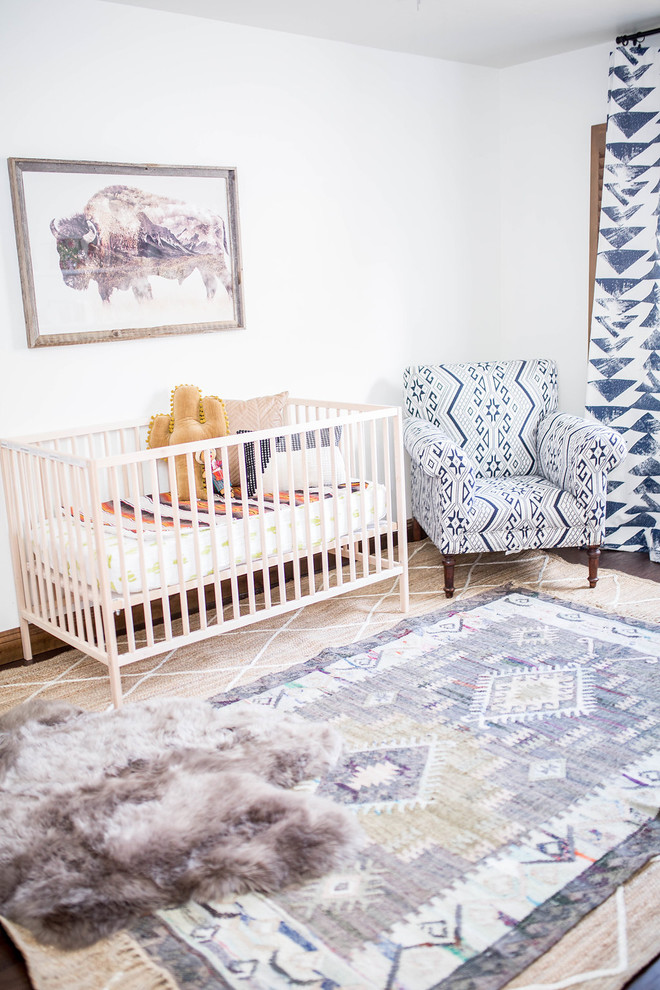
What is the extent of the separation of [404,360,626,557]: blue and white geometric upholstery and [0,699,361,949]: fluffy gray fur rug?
125 centimetres

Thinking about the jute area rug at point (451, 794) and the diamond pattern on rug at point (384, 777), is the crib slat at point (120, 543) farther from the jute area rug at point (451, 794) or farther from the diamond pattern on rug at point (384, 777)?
the diamond pattern on rug at point (384, 777)

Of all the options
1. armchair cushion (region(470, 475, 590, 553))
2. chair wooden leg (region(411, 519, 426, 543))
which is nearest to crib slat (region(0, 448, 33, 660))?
armchair cushion (region(470, 475, 590, 553))

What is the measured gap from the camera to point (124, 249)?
313cm

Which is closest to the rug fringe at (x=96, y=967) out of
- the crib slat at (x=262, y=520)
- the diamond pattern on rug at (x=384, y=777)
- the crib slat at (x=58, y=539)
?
the diamond pattern on rug at (x=384, y=777)

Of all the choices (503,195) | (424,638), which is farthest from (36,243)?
(503,195)

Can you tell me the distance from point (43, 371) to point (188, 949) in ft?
6.46

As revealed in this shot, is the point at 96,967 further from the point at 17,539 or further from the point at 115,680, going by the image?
the point at 17,539

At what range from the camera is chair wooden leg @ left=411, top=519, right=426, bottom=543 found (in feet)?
13.9

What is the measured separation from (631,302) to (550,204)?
728mm

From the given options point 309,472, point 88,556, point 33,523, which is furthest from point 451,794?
point 33,523

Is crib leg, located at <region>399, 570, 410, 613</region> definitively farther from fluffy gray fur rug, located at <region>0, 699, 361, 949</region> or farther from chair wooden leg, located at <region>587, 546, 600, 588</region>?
fluffy gray fur rug, located at <region>0, 699, 361, 949</region>

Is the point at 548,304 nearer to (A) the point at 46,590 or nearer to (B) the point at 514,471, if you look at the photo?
(B) the point at 514,471

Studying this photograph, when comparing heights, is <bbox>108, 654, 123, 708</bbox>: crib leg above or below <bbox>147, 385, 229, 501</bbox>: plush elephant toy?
below

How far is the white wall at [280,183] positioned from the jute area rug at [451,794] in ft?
3.37
